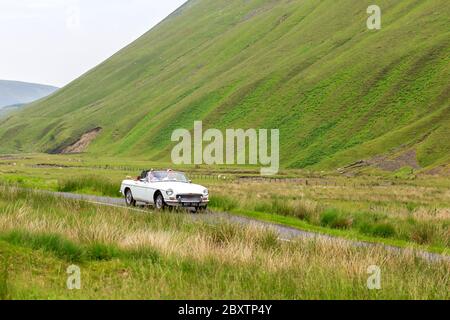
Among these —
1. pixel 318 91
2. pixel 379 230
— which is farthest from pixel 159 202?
pixel 318 91

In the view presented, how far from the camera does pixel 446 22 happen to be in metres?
113

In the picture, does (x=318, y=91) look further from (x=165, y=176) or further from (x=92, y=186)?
(x=165, y=176)

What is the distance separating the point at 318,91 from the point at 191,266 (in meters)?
108

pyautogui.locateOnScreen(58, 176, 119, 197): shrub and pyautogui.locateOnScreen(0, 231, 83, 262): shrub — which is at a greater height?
pyautogui.locateOnScreen(58, 176, 119, 197): shrub

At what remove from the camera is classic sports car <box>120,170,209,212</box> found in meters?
23.2

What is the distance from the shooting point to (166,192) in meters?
23.3

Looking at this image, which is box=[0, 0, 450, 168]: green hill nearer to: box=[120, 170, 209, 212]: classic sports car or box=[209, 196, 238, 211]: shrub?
box=[209, 196, 238, 211]: shrub

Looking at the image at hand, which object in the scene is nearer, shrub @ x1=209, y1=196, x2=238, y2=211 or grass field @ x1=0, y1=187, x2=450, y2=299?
grass field @ x1=0, y1=187, x2=450, y2=299

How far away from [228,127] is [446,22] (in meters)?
48.2

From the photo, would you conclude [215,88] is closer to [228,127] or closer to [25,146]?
[228,127]

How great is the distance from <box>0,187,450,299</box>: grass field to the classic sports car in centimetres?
909

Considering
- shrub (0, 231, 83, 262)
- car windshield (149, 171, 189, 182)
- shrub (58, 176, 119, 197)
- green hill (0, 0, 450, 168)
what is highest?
green hill (0, 0, 450, 168)

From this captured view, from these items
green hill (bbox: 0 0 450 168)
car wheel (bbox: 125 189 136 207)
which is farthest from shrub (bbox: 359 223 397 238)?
green hill (bbox: 0 0 450 168)

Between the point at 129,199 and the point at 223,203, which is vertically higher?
the point at 129,199
